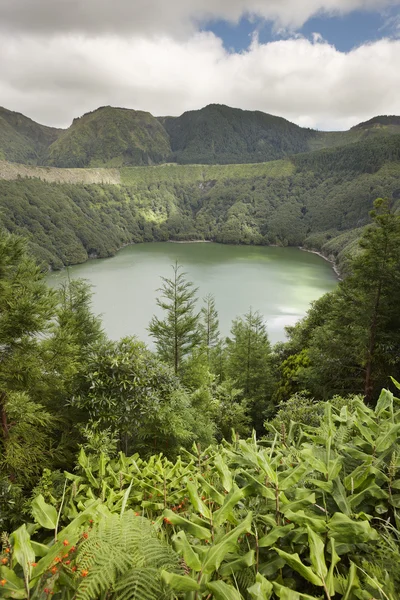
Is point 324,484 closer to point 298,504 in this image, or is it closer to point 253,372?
point 298,504

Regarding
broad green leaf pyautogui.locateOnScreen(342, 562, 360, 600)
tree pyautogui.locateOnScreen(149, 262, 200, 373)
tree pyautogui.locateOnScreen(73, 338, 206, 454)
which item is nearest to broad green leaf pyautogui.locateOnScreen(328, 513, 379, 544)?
broad green leaf pyautogui.locateOnScreen(342, 562, 360, 600)

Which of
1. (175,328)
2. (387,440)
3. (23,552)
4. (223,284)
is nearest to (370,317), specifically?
(175,328)

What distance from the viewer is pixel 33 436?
6.19 metres

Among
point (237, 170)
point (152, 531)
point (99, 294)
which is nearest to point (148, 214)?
point (237, 170)

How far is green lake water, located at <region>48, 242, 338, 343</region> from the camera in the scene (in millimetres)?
38719

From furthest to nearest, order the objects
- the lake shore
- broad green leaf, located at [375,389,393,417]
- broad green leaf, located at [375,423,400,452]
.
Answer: the lake shore, broad green leaf, located at [375,389,393,417], broad green leaf, located at [375,423,400,452]

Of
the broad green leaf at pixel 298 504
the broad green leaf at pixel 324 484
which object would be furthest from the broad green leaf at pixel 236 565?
the broad green leaf at pixel 324 484

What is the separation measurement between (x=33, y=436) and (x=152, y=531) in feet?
19.6

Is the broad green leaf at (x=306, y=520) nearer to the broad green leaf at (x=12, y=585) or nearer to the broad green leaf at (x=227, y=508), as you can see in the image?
the broad green leaf at (x=227, y=508)

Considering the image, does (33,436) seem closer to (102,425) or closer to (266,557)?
(102,425)

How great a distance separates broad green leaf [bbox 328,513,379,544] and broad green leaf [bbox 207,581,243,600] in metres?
0.38

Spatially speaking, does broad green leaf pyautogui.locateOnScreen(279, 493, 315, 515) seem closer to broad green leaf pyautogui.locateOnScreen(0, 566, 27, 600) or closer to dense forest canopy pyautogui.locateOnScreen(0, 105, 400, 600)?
dense forest canopy pyautogui.locateOnScreen(0, 105, 400, 600)

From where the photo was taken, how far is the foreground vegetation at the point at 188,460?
1.00 meters

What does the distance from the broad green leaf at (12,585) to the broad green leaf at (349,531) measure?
0.94 metres
